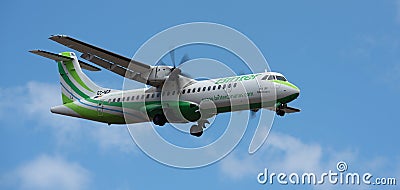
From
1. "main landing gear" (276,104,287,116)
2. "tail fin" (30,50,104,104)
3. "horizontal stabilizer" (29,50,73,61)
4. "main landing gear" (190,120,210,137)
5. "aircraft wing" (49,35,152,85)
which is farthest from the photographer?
"tail fin" (30,50,104,104)

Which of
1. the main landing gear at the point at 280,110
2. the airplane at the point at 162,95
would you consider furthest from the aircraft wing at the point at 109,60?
the main landing gear at the point at 280,110

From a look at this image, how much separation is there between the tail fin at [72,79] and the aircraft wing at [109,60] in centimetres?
302

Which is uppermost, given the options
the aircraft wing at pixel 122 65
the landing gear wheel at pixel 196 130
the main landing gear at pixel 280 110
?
the aircraft wing at pixel 122 65

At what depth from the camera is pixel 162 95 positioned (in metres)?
31.6

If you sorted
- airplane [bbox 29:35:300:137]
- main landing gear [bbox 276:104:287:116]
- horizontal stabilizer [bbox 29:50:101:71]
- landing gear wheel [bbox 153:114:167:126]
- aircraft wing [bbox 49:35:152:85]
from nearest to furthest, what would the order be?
1. main landing gear [bbox 276:104:287:116]
2. airplane [bbox 29:35:300:137]
3. aircraft wing [bbox 49:35:152:85]
4. landing gear wheel [bbox 153:114:167:126]
5. horizontal stabilizer [bbox 29:50:101:71]

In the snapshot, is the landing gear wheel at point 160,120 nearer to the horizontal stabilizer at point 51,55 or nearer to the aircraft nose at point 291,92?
the aircraft nose at point 291,92

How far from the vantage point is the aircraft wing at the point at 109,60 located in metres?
29.7

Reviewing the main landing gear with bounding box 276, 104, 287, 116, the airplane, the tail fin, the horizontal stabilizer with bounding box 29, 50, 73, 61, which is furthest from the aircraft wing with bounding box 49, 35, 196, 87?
the main landing gear with bounding box 276, 104, 287, 116

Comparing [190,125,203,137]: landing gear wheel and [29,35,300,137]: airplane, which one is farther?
[190,125,203,137]: landing gear wheel

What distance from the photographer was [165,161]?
2966cm

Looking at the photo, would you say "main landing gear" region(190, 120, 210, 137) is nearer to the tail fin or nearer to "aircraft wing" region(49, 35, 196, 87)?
"aircraft wing" region(49, 35, 196, 87)

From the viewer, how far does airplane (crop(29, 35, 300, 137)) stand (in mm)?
29141

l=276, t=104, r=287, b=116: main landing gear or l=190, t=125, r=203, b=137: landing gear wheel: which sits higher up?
l=190, t=125, r=203, b=137: landing gear wheel

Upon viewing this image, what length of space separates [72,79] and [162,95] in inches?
253
